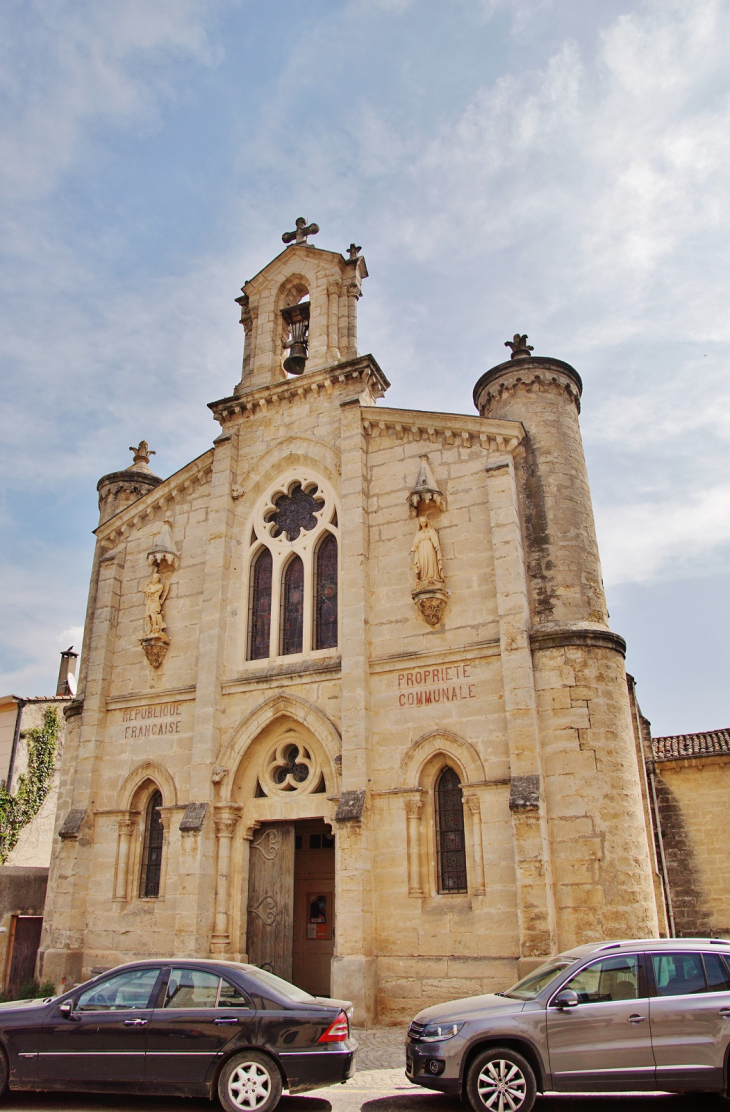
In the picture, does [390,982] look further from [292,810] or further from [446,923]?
[292,810]

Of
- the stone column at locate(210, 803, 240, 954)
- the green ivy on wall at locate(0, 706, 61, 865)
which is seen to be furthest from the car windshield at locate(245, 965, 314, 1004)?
the green ivy on wall at locate(0, 706, 61, 865)

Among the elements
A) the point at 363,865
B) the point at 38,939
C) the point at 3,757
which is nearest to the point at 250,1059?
the point at 363,865

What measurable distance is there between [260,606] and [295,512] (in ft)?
7.20

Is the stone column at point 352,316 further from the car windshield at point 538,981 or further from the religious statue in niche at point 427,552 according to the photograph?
the car windshield at point 538,981

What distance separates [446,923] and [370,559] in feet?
22.1

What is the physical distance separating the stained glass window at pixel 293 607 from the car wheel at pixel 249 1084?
9.61 m

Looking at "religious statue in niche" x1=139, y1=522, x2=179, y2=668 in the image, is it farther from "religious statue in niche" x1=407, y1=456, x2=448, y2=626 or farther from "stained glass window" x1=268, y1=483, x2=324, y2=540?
"religious statue in niche" x1=407, y1=456, x2=448, y2=626

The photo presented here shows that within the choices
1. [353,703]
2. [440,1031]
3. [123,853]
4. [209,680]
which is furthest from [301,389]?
[440,1031]

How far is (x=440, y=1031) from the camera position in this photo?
7.98 m

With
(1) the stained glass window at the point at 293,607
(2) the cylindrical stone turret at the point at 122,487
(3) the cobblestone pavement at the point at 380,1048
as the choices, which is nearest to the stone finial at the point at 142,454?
(2) the cylindrical stone turret at the point at 122,487

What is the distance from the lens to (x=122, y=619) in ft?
64.2

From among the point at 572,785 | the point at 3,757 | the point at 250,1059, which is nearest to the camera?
the point at 250,1059

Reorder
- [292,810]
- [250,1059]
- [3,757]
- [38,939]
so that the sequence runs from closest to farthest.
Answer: [250,1059] → [292,810] → [38,939] → [3,757]

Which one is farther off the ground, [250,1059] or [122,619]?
[122,619]
